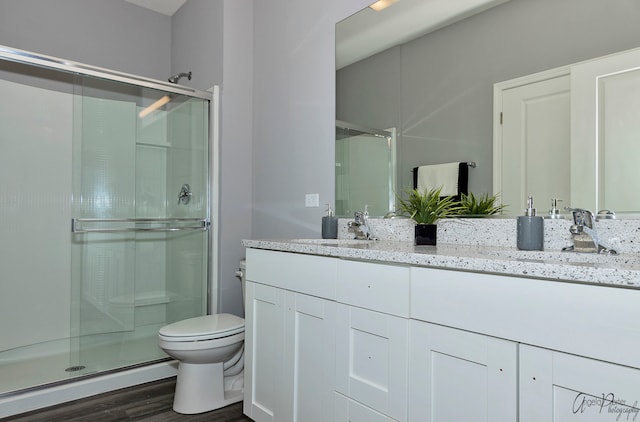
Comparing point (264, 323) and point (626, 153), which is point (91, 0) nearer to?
point (264, 323)

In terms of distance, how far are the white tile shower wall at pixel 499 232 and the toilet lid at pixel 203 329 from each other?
864mm

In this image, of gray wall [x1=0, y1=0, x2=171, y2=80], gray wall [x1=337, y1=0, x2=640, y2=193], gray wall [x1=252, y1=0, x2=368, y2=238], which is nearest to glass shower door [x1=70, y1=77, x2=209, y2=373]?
gray wall [x1=252, y1=0, x2=368, y2=238]

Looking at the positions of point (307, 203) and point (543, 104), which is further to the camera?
point (307, 203)

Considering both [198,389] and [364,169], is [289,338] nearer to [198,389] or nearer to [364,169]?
[198,389]

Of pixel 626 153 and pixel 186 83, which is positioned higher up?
pixel 186 83

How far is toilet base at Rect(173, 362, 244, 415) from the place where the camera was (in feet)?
6.91

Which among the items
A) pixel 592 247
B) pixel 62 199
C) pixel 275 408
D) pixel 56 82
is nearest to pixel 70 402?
pixel 275 408

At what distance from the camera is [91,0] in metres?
3.13

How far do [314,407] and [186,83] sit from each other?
2593 millimetres

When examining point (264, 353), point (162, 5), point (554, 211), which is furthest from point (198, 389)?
point (162, 5)

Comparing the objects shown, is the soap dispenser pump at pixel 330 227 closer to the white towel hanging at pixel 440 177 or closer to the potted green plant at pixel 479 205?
the white towel hanging at pixel 440 177

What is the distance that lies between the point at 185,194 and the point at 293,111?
0.87 meters

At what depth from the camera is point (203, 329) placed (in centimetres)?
211

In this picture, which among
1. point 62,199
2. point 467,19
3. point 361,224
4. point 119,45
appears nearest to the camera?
point 467,19
